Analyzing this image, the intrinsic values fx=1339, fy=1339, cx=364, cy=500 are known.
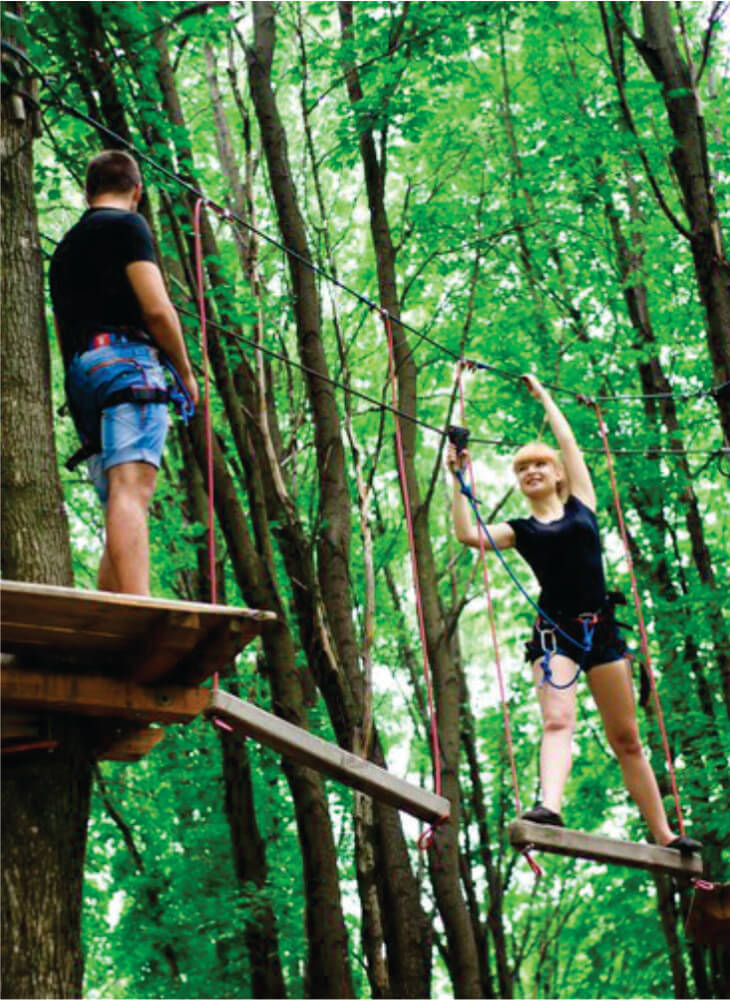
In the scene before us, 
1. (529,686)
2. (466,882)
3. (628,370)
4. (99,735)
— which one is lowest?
(99,735)

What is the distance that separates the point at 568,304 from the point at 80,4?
652 centimetres

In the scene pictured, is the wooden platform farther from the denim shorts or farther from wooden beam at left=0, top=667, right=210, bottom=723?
the denim shorts

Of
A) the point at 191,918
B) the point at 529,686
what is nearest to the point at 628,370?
the point at 529,686

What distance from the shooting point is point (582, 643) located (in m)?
5.27

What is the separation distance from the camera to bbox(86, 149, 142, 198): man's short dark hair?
14.3ft

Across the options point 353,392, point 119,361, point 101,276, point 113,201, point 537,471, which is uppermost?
point 353,392

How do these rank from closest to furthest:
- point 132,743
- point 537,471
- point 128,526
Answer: point 128,526 < point 132,743 < point 537,471

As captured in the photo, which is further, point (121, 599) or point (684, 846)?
point (684, 846)

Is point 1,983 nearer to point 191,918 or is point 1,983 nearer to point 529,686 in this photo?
point 191,918

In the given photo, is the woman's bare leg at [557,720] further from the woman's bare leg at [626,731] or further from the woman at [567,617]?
the woman's bare leg at [626,731]

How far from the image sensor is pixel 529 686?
14914 millimetres

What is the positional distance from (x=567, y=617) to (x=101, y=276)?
2312 millimetres

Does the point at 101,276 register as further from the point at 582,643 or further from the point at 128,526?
the point at 582,643

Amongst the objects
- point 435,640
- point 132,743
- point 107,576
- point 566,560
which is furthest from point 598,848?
point 435,640
